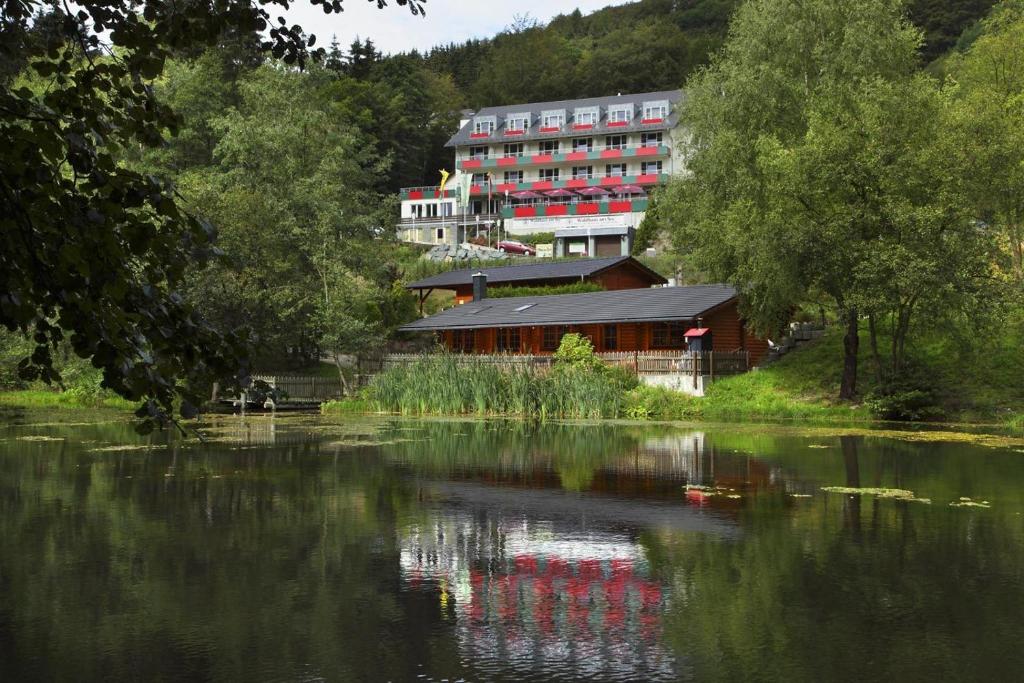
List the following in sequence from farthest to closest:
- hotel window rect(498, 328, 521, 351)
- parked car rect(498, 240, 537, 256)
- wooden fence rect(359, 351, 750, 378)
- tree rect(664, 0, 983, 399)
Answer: parked car rect(498, 240, 537, 256) → hotel window rect(498, 328, 521, 351) → wooden fence rect(359, 351, 750, 378) → tree rect(664, 0, 983, 399)

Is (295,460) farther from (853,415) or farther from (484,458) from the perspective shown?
(853,415)

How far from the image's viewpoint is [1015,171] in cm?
4066

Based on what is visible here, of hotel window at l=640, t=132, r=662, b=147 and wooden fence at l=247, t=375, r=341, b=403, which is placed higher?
hotel window at l=640, t=132, r=662, b=147

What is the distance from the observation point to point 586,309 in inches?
2076

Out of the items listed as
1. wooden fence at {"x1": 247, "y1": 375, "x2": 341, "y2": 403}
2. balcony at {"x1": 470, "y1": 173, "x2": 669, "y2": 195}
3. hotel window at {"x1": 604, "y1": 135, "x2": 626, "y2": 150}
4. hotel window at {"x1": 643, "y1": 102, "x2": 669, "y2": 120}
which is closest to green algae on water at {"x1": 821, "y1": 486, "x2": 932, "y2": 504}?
wooden fence at {"x1": 247, "y1": 375, "x2": 341, "y2": 403}

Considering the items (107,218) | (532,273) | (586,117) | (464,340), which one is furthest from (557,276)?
(107,218)

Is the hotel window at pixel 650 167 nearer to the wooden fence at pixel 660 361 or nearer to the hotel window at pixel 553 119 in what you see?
the hotel window at pixel 553 119

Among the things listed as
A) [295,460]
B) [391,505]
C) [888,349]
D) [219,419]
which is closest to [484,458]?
[295,460]

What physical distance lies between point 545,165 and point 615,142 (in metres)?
7.60

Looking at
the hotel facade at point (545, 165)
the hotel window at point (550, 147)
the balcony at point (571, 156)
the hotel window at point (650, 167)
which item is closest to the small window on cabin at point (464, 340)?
the hotel facade at point (545, 165)

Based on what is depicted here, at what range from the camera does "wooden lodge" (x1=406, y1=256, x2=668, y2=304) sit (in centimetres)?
6494

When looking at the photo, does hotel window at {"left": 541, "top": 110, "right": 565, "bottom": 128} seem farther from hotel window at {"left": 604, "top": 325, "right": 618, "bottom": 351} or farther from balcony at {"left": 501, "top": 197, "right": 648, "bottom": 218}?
hotel window at {"left": 604, "top": 325, "right": 618, "bottom": 351}

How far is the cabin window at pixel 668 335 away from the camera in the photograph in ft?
167

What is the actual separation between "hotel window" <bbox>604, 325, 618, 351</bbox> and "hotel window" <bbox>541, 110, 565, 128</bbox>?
62.0 m
